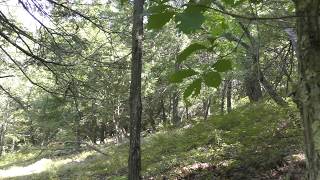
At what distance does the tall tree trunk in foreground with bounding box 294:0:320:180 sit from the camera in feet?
3.10

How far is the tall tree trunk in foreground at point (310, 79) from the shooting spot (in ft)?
3.10

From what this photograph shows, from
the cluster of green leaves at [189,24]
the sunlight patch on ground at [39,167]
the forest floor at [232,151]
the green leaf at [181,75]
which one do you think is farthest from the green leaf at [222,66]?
the sunlight patch on ground at [39,167]

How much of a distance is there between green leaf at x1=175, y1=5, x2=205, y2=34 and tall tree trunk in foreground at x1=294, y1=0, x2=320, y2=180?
32 centimetres

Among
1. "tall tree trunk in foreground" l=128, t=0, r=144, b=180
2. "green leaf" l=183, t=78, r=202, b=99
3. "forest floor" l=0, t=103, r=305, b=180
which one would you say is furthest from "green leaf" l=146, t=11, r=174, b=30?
"tall tree trunk in foreground" l=128, t=0, r=144, b=180

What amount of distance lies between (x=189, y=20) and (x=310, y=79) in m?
0.36

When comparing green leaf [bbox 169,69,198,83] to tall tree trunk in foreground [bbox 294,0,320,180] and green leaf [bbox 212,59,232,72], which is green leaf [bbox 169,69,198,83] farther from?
tall tree trunk in foreground [bbox 294,0,320,180]

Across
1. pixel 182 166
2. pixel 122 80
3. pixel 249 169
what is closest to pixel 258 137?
pixel 182 166

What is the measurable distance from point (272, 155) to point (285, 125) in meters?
3.18

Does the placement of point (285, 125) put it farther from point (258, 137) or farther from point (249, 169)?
point (249, 169)

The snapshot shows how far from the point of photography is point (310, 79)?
3.16ft

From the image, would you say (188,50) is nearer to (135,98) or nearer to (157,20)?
(157,20)

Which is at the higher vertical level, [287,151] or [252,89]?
[252,89]

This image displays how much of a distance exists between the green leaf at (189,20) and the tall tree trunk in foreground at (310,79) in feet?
1.04

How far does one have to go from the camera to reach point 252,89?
60.2 ft
